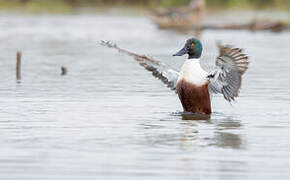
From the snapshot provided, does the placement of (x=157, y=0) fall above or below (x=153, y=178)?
above

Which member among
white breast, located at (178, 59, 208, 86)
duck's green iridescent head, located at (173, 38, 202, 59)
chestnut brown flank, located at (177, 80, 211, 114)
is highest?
duck's green iridescent head, located at (173, 38, 202, 59)

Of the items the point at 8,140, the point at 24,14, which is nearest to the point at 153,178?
the point at 8,140

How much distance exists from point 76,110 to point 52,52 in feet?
Result: 43.4

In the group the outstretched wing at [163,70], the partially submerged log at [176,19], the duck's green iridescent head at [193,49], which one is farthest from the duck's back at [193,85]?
the partially submerged log at [176,19]

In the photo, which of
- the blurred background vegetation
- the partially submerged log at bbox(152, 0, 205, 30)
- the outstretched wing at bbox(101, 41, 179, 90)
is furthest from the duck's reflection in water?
the blurred background vegetation

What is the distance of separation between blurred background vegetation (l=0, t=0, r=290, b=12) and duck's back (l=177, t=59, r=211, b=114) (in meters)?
39.7

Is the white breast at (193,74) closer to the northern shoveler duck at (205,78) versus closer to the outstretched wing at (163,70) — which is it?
the northern shoveler duck at (205,78)

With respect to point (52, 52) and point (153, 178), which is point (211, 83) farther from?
point (52, 52)

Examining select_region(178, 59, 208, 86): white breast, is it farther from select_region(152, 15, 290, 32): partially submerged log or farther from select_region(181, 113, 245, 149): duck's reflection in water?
select_region(152, 15, 290, 32): partially submerged log

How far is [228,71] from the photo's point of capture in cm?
1326

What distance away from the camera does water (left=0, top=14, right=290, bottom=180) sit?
30.1ft

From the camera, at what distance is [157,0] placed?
57125 mm

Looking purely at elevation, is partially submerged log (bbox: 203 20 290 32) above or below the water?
above

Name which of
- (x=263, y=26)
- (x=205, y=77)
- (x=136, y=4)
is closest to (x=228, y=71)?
(x=205, y=77)
